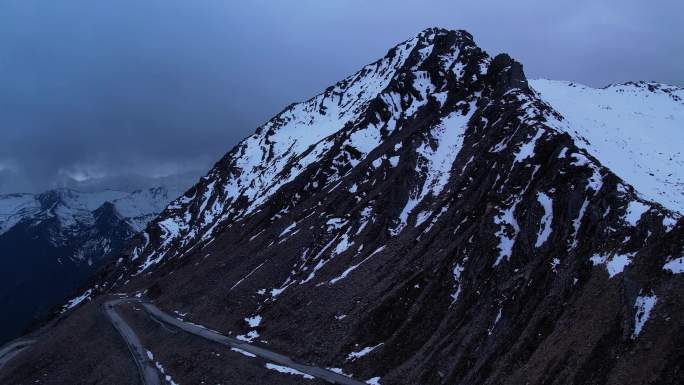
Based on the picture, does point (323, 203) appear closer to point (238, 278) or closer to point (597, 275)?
point (238, 278)

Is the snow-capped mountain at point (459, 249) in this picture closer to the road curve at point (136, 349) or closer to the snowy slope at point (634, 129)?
the snowy slope at point (634, 129)

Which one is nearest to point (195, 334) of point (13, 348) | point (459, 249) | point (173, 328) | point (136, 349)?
point (173, 328)

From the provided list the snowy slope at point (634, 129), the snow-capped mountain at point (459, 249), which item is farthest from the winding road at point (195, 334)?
the snowy slope at point (634, 129)

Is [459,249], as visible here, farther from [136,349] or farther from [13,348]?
[13,348]

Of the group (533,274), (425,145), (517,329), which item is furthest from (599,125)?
(517,329)

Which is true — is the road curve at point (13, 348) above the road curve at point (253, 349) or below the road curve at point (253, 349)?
above
